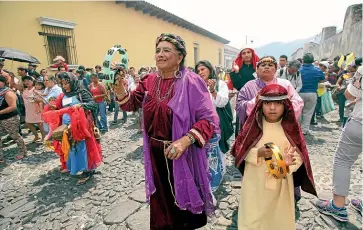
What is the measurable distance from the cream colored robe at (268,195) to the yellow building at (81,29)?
8977mm

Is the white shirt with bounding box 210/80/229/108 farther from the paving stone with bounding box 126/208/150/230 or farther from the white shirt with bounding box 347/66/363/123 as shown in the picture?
the paving stone with bounding box 126/208/150/230

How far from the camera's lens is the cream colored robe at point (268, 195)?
223 cm

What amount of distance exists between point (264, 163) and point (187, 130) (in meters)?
0.87

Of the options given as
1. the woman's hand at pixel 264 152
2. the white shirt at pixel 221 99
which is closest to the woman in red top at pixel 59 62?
the white shirt at pixel 221 99

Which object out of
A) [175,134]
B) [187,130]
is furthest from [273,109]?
[175,134]

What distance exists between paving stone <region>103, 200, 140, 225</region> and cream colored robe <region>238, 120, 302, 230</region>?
1.63 meters

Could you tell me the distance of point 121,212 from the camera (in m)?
3.23

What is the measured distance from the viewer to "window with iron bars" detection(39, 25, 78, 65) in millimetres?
9003

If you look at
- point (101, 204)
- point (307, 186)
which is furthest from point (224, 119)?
point (101, 204)

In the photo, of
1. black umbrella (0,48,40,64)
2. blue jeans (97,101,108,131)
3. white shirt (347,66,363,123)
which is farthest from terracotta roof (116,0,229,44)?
white shirt (347,66,363,123)

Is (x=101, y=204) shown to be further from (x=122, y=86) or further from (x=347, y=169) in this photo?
(x=347, y=169)

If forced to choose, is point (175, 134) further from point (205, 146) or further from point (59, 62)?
point (59, 62)

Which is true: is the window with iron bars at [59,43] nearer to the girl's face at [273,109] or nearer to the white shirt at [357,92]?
the girl's face at [273,109]

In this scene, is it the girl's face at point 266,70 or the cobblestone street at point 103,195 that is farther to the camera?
the cobblestone street at point 103,195
